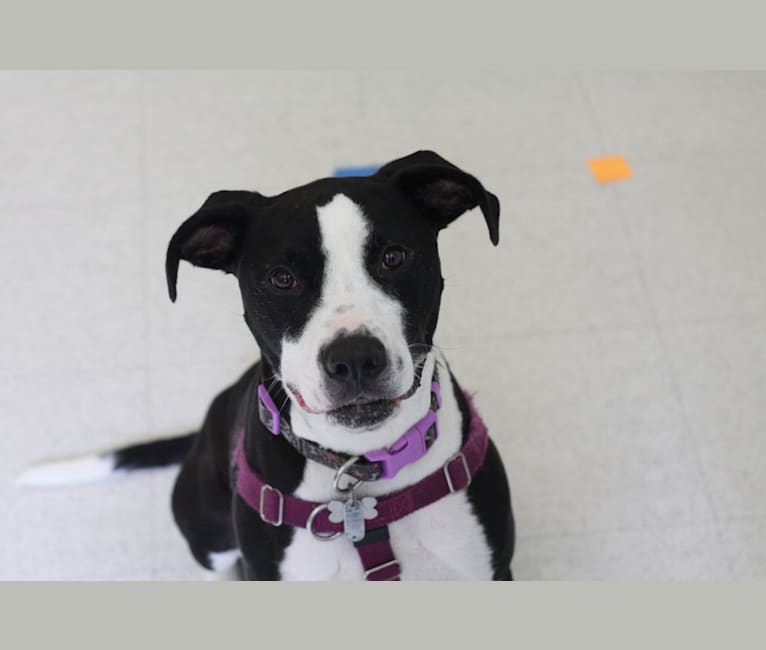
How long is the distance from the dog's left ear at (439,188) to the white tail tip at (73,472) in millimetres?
1298

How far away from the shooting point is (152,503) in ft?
7.59

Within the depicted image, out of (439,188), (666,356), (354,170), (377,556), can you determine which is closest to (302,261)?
(439,188)

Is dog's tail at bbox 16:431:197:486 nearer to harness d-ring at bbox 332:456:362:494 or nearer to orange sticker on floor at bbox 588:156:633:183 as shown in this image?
harness d-ring at bbox 332:456:362:494

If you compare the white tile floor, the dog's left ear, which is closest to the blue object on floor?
the white tile floor

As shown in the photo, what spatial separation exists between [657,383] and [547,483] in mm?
470

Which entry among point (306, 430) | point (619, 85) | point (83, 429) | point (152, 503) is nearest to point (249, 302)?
point (306, 430)

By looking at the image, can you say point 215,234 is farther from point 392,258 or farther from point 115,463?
point 115,463

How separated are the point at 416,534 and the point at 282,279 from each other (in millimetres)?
573

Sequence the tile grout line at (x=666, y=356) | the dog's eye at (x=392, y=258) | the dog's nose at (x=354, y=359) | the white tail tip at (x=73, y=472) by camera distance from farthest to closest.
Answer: the white tail tip at (x=73, y=472) < the tile grout line at (x=666, y=356) < the dog's eye at (x=392, y=258) < the dog's nose at (x=354, y=359)

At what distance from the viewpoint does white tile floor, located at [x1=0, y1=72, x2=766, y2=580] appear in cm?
225

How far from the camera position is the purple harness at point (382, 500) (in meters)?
1.51

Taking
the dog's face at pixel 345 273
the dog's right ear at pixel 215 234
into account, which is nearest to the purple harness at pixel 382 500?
the dog's face at pixel 345 273

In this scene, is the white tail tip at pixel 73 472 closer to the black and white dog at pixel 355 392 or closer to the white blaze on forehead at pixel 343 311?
the black and white dog at pixel 355 392

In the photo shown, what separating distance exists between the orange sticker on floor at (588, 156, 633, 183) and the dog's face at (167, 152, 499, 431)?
157 centimetres
